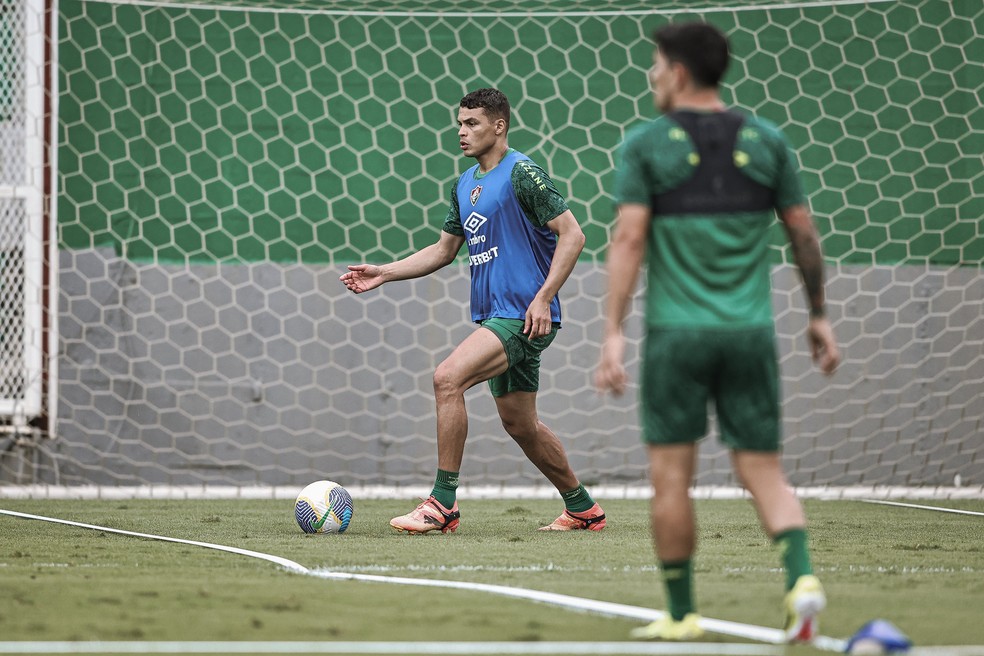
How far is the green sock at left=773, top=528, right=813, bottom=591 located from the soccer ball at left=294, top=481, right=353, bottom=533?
2.93 m

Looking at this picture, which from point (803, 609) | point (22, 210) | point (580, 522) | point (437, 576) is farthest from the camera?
point (22, 210)

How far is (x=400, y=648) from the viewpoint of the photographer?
9.62 ft

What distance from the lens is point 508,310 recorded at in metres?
5.68

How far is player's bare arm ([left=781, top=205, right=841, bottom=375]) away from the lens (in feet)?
10.6

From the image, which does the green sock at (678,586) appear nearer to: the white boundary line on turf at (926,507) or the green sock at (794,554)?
the green sock at (794,554)

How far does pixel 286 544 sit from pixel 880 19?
5192 millimetres

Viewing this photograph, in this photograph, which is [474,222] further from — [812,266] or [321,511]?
[812,266]

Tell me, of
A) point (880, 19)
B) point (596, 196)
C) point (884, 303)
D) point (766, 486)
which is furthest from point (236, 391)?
point (766, 486)

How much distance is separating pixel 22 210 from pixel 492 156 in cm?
355

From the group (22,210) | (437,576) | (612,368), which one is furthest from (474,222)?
(22,210)

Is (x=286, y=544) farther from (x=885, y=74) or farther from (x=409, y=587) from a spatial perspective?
(x=885, y=74)

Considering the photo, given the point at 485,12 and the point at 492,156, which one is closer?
the point at 492,156

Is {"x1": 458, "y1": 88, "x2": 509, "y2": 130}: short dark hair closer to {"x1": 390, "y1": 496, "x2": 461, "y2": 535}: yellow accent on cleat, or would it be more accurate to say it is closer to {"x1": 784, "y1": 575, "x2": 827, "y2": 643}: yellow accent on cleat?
{"x1": 390, "y1": 496, "x2": 461, "y2": 535}: yellow accent on cleat

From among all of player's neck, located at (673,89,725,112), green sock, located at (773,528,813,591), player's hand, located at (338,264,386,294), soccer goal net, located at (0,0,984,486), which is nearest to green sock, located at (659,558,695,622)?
green sock, located at (773,528,813,591)
